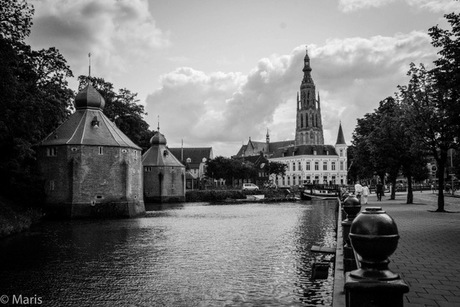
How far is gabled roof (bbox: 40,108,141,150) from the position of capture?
3644cm

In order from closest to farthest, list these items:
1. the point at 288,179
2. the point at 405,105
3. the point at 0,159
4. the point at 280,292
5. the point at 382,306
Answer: the point at 382,306
the point at 280,292
the point at 405,105
the point at 0,159
the point at 288,179

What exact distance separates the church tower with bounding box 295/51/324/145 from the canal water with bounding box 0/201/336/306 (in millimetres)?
115752

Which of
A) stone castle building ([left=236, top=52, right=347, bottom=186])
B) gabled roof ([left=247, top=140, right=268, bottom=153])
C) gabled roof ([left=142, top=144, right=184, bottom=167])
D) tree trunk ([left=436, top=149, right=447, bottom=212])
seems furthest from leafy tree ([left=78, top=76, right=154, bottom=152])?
gabled roof ([left=247, top=140, right=268, bottom=153])

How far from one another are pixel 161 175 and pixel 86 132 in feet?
80.4

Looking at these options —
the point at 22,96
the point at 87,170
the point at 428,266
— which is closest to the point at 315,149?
the point at 87,170

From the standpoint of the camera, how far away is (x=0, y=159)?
31.0m

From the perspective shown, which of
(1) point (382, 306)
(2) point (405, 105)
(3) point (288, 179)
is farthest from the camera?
(3) point (288, 179)

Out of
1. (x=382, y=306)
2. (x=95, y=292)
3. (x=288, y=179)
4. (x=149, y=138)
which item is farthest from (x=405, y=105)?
(x=288, y=179)

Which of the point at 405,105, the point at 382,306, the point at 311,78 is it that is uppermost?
the point at 311,78

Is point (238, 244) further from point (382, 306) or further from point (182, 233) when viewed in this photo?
point (382, 306)

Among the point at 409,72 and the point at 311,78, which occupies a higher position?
the point at 311,78

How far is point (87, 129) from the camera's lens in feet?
123

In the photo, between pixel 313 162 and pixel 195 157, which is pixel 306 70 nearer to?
pixel 313 162

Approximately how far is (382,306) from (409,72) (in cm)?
2657
